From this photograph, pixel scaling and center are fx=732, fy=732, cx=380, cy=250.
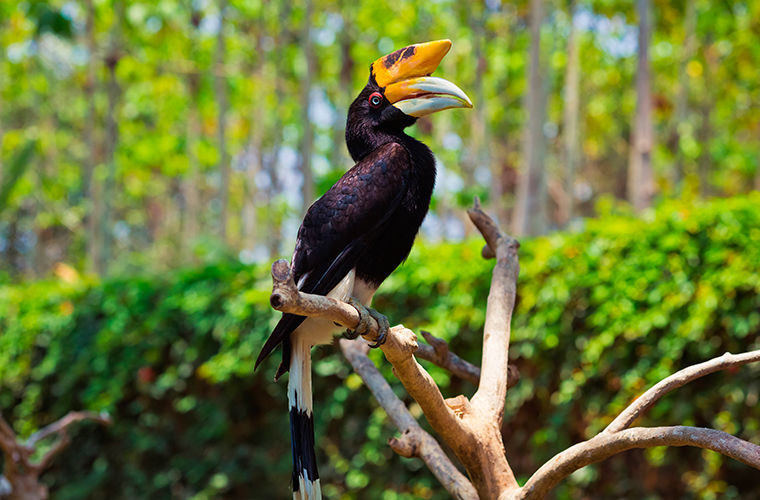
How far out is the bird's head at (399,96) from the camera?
2098 millimetres

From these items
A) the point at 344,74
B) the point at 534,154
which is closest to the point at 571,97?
the point at 344,74

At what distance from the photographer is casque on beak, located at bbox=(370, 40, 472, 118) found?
2.08 m

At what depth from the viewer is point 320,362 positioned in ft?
16.3

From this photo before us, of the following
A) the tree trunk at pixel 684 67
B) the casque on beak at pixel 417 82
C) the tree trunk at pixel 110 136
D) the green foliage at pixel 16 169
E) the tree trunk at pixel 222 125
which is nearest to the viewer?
A: the casque on beak at pixel 417 82

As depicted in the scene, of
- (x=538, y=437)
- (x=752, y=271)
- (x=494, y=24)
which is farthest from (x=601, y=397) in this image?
(x=494, y=24)

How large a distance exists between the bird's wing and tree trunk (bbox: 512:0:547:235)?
5197mm

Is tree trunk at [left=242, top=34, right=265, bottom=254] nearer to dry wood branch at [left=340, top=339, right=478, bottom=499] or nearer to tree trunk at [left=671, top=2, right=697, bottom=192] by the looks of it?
tree trunk at [left=671, top=2, right=697, bottom=192]

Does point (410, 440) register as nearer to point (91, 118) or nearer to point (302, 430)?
point (302, 430)

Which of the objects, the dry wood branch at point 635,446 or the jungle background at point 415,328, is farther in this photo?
the jungle background at point 415,328

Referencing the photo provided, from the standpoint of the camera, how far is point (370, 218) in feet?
6.95

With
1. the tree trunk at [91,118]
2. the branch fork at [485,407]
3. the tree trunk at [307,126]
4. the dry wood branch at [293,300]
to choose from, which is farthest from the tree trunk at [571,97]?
the dry wood branch at [293,300]

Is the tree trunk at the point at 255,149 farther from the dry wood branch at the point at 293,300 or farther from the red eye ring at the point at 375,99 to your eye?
the dry wood branch at the point at 293,300

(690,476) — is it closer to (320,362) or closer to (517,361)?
(517,361)

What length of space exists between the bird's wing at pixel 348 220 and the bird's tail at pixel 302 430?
0.12 metres
